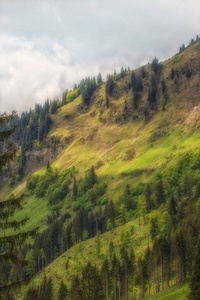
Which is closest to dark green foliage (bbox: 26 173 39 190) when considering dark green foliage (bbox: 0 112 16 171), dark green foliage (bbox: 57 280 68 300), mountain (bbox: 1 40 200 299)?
mountain (bbox: 1 40 200 299)

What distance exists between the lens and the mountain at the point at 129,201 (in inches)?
2195

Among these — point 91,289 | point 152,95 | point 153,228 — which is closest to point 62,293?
point 91,289

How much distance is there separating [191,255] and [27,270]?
73.0m

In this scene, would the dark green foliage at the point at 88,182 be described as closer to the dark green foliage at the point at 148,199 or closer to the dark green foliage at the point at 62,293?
the dark green foliage at the point at 148,199

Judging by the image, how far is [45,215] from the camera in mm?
140875

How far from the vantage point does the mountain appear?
55.8 metres

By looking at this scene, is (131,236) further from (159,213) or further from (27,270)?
(27,270)

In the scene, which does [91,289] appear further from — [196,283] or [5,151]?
[5,151]

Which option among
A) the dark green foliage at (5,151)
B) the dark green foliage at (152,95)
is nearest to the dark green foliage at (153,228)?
the dark green foliage at (5,151)

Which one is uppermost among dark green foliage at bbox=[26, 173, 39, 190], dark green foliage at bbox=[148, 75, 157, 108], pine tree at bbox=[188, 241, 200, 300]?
dark green foliage at bbox=[148, 75, 157, 108]

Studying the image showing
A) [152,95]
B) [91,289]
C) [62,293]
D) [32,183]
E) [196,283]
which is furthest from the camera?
[152,95]

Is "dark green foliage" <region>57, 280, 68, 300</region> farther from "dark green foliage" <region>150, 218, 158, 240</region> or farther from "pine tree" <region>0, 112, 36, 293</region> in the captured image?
"pine tree" <region>0, 112, 36, 293</region>

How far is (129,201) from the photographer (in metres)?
106

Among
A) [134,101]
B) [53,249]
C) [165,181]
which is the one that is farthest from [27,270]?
[134,101]
